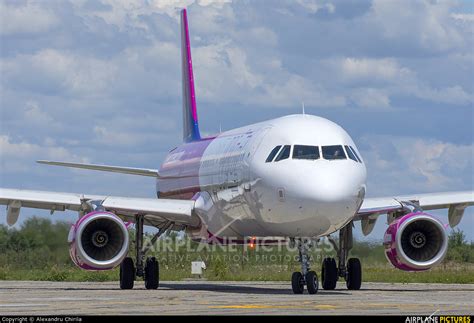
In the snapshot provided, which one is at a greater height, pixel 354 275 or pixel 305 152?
pixel 305 152

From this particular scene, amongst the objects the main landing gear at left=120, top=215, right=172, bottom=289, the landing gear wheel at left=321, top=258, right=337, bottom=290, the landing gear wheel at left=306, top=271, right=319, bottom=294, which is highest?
the main landing gear at left=120, top=215, right=172, bottom=289

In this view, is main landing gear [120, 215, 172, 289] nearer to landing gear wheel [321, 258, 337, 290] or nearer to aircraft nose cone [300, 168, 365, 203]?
landing gear wheel [321, 258, 337, 290]

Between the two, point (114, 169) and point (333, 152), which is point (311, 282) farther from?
point (114, 169)

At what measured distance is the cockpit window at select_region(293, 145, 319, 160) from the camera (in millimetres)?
27484

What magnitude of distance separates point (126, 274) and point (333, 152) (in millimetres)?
7918

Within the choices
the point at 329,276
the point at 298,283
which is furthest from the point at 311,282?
the point at 329,276

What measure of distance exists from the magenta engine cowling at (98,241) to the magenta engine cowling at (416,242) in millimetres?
6524

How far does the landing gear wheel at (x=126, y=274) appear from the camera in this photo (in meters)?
32.8

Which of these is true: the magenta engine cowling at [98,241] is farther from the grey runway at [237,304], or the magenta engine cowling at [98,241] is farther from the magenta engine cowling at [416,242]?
the magenta engine cowling at [416,242]

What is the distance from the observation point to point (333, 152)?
1088 inches

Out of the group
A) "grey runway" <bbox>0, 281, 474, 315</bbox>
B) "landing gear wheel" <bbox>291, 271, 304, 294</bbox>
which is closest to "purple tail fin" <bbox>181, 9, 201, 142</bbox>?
"landing gear wheel" <bbox>291, 271, 304, 294</bbox>

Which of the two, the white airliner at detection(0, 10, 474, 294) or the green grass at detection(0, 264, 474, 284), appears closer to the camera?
the white airliner at detection(0, 10, 474, 294)

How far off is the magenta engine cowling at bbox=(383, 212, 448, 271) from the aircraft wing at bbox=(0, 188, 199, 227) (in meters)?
6.09

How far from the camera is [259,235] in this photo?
30641 mm
